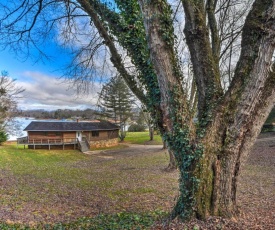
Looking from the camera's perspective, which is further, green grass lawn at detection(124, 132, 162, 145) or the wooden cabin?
green grass lawn at detection(124, 132, 162, 145)

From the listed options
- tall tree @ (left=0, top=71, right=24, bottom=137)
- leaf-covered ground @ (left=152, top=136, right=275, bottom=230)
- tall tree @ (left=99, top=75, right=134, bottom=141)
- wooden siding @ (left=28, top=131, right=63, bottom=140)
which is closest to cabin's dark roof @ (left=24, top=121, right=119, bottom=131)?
wooden siding @ (left=28, top=131, right=63, bottom=140)

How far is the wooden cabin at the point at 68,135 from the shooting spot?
929 inches

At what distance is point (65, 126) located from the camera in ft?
84.1

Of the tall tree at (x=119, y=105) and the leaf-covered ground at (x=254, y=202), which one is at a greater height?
the tall tree at (x=119, y=105)

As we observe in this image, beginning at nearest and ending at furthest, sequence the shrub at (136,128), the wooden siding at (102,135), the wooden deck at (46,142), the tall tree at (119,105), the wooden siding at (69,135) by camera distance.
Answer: the wooden deck at (46,142) → the wooden siding at (69,135) → the wooden siding at (102,135) → the tall tree at (119,105) → the shrub at (136,128)

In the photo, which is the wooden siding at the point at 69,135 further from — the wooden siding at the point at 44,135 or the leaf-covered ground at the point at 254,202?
the leaf-covered ground at the point at 254,202

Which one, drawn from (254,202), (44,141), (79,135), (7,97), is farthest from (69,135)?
(254,202)

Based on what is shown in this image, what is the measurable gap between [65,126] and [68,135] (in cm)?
129

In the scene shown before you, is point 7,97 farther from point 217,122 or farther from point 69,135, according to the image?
point 217,122

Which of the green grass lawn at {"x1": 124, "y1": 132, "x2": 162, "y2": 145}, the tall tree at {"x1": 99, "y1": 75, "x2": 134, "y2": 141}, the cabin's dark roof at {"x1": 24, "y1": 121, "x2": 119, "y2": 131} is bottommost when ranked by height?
the green grass lawn at {"x1": 124, "y1": 132, "x2": 162, "y2": 145}

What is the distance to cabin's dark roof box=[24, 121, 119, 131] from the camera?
947 inches

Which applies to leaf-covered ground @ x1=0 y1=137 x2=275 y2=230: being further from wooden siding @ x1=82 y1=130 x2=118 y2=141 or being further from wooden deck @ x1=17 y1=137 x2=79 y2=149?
wooden siding @ x1=82 y1=130 x2=118 y2=141

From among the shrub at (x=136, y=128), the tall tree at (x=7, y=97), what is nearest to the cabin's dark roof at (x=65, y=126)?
the tall tree at (x=7, y=97)

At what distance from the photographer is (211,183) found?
277cm
